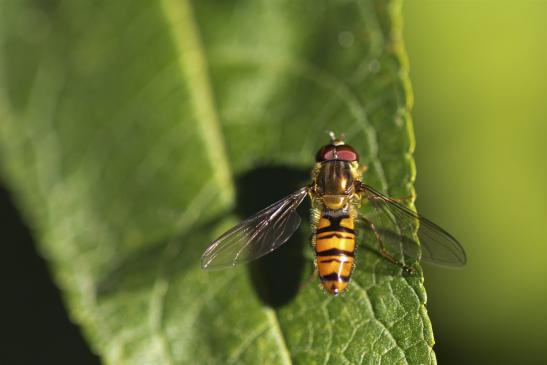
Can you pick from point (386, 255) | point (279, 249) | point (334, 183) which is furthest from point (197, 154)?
point (386, 255)

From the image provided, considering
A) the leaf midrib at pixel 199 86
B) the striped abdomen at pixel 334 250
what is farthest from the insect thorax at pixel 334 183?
the leaf midrib at pixel 199 86

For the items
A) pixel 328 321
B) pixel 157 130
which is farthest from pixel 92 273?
pixel 328 321

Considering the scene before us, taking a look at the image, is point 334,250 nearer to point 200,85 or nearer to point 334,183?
point 334,183

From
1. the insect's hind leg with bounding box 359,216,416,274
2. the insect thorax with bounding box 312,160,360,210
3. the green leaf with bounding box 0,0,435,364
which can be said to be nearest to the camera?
the insect's hind leg with bounding box 359,216,416,274

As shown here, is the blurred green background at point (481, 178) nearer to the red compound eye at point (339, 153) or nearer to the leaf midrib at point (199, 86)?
the red compound eye at point (339, 153)

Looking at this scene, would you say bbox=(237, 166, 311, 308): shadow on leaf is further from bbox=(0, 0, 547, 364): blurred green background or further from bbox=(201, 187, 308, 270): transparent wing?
bbox=(0, 0, 547, 364): blurred green background

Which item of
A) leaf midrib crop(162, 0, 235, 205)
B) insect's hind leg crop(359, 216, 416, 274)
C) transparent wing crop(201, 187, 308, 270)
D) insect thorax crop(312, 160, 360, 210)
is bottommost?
insect's hind leg crop(359, 216, 416, 274)

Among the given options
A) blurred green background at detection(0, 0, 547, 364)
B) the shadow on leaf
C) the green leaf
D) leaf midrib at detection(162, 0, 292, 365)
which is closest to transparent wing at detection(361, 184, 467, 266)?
the green leaf
